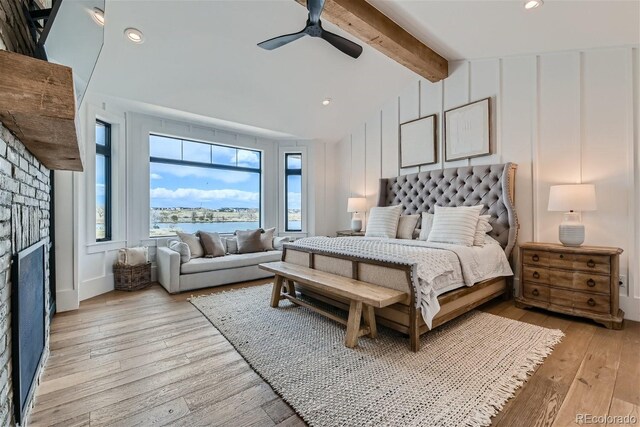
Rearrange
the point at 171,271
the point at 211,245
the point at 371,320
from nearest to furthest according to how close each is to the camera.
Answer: the point at 371,320, the point at 171,271, the point at 211,245

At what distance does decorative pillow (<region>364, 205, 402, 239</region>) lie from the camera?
13.3 ft

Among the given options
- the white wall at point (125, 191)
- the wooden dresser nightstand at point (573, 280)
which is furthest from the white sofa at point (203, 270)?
the wooden dresser nightstand at point (573, 280)

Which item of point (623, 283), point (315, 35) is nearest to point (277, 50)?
point (315, 35)

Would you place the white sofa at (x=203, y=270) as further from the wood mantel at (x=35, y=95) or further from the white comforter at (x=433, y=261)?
the wood mantel at (x=35, y=95)

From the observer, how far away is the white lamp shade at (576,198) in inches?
107

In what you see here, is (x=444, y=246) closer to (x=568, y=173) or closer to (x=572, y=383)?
(x=572, y=383)

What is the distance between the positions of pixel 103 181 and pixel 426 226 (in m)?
4.70

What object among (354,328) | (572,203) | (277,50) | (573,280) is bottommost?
(354,328)

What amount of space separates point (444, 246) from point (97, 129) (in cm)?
488

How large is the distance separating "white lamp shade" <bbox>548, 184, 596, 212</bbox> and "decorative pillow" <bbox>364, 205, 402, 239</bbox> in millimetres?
1811

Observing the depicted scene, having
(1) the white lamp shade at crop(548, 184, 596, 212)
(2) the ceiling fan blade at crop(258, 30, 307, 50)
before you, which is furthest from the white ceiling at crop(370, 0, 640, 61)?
(1) the white lamp shade at crop(548, 184, 596, 212)

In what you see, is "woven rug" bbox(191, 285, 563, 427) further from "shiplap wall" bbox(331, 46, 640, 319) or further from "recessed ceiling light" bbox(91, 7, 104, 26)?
"recessed ceiling light" bbox(91, 7, 104, 26)

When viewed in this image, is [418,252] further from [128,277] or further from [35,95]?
[128,277]

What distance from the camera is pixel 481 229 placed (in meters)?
3.26
